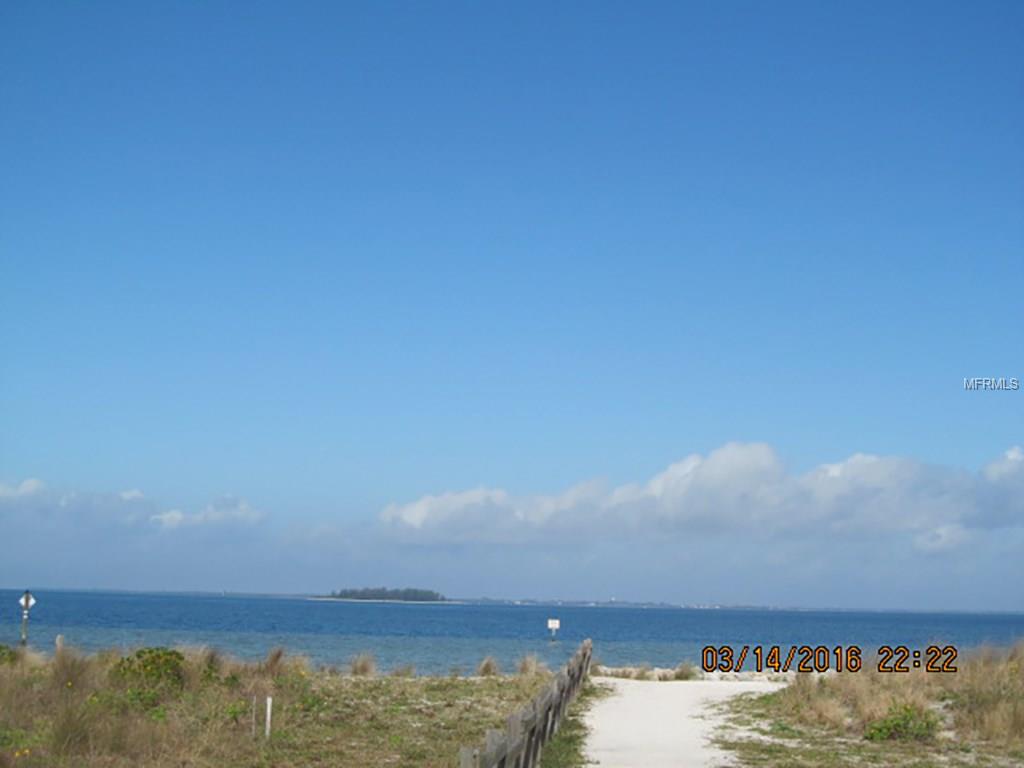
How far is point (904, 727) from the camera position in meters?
17.0

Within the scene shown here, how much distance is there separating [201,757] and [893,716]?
10.3 metres

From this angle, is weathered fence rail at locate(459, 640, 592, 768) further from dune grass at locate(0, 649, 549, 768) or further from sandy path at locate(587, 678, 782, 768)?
dune grass at locate(0, 649, 549, 768)

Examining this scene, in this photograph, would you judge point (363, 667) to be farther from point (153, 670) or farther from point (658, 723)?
point (658, 723)

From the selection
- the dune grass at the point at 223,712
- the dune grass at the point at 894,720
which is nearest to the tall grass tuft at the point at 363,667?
the dune grass at the point at 223,712

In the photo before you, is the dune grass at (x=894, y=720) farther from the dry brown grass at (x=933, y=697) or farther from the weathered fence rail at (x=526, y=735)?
the weathered fence rail at (x=526, y=735)

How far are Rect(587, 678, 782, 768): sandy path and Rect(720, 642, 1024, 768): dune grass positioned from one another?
1.98ft

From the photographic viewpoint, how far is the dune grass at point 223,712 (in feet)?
45.5

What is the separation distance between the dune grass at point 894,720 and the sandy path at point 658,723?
0.60m

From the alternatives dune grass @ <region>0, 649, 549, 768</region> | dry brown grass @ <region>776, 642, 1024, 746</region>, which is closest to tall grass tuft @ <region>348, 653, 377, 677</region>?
dune grass @ <region>0, 649, 549, 768</region>

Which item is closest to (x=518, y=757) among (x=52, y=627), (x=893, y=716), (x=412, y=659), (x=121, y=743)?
(x=121, y=743)

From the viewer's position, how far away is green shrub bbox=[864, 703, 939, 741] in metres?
17.0

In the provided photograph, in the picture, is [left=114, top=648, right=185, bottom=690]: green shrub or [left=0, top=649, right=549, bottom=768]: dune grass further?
[left=114, top=648, right=185, bottom=690]: green shrub

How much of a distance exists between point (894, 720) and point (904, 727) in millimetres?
169

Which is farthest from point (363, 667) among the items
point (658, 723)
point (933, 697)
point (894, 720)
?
point (894, 720)
